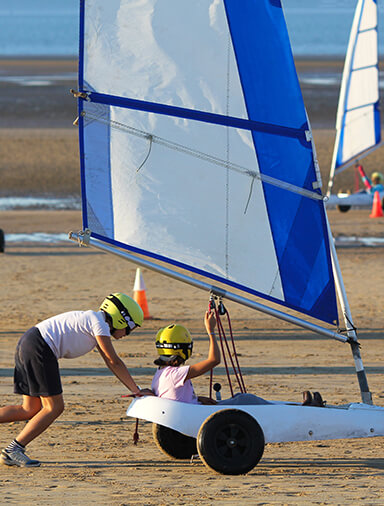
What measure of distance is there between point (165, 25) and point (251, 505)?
3359 millimetres

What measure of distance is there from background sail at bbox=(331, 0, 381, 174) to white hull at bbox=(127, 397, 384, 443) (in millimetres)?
A: 17330

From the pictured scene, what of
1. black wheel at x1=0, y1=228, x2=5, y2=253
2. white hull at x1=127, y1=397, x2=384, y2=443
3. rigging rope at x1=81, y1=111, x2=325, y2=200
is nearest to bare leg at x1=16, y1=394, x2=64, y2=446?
white hull at x1=127, y1=397, x2=384, y2=443

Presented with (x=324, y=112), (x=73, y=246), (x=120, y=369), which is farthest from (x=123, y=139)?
(x=324, y=112)

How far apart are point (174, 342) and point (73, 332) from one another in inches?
27.2

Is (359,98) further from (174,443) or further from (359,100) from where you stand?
(174,443)

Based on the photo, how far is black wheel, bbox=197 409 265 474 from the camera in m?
7.29

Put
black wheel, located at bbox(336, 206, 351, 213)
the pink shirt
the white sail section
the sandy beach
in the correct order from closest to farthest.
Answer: the sandy beach → the pink shirt → the white sail section → black wheel, located at bbox(336, 206, 351, 213)

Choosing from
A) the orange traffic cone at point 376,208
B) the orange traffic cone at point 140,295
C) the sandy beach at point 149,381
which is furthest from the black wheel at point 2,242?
the orange traffic cone at point 376,208

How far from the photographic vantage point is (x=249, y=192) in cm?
803

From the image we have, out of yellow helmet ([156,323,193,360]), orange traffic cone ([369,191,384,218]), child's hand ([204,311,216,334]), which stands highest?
orange traffic cone ([369,191,384,218])

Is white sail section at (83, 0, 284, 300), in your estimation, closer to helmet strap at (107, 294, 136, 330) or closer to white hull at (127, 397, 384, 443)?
helmet strap at (107, 294, 136, 330)

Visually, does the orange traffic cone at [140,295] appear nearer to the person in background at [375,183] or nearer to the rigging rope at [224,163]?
the rigging rope at [224,163]

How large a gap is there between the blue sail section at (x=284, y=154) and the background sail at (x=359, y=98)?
1683cm

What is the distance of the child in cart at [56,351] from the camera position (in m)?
7.44
